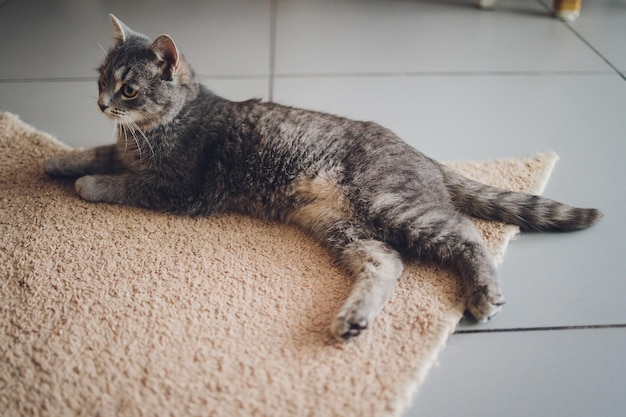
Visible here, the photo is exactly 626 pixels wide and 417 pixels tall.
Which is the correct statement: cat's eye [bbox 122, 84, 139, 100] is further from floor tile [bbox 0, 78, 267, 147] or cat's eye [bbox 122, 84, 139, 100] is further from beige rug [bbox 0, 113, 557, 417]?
floor tile [bbox 0, 78, 267, 147]

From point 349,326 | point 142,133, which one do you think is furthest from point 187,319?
point 142,133

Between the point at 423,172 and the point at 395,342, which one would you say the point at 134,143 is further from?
the point at 395,342

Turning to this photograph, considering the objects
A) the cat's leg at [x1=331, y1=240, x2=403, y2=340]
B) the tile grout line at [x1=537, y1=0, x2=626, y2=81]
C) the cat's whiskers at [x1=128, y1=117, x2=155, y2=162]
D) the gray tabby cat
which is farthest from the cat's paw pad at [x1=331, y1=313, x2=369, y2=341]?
the tile grout line at [x1=537, y1=0, x2=626, y2=81]

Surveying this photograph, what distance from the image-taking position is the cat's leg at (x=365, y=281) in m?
1.16

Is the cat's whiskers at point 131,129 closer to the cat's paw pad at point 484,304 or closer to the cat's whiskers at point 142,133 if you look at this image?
the cat's whiskers at point 142,133

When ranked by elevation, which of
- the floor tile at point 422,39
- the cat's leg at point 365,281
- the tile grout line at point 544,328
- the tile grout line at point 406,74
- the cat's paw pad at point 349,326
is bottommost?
the tile grout line at point 544,328

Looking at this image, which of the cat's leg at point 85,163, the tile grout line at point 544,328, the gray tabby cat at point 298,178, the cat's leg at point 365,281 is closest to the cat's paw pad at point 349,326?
the cat's leg at point 365,281

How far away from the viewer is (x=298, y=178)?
1.44 metres

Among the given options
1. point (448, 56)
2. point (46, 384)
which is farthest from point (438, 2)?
point (46, 384)

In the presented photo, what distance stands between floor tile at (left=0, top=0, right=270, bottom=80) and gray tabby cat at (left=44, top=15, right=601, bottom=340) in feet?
2.50

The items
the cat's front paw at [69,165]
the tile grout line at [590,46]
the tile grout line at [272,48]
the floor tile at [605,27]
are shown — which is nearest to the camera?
the cat's front paw at [69,165]

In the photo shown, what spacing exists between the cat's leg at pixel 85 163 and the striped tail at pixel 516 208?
993 millimetres

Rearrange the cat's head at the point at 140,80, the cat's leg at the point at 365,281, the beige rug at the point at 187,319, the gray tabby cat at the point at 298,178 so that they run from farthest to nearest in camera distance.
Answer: the cat's head at the point at 140,80
the gray tabby cat at the point at 298,178
the cat's leg at the point at 365,281
the beige rug at the point at 187,319

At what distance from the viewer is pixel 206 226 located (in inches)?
59.5
